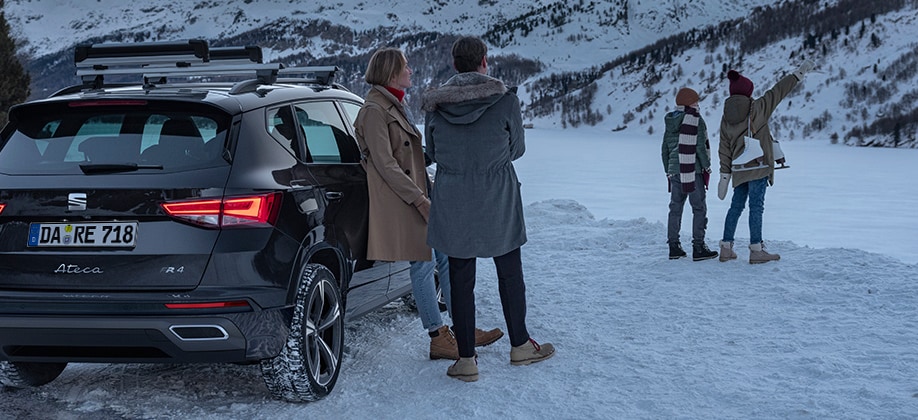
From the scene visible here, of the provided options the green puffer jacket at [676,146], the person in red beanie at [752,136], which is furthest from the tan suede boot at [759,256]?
the green puffer jacket at [676,146]

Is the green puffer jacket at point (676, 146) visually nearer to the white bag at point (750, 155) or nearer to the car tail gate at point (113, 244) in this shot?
the white bag at point (750, 155)

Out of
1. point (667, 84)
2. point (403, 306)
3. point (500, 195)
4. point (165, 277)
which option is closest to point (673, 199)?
point (403, 306)

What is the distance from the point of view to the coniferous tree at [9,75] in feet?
101

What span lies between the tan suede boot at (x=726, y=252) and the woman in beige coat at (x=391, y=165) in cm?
418

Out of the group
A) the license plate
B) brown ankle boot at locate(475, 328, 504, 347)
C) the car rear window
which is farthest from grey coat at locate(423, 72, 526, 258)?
the license plate

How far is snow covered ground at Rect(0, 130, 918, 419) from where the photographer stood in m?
4.05

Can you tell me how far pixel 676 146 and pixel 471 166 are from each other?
4.44m

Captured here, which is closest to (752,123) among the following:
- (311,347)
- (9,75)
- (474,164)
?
(474,164)

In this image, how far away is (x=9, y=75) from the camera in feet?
104

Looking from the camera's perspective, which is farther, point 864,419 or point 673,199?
point 673,199

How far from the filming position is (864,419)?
376 centimetres

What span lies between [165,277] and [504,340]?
8.27 ft

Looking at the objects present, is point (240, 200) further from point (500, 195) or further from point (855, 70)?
point (855, 70)

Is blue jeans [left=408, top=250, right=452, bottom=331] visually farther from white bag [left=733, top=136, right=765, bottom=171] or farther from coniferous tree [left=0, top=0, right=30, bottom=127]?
coniferous tree [left=0, top=0, right=30, bottom=127]
